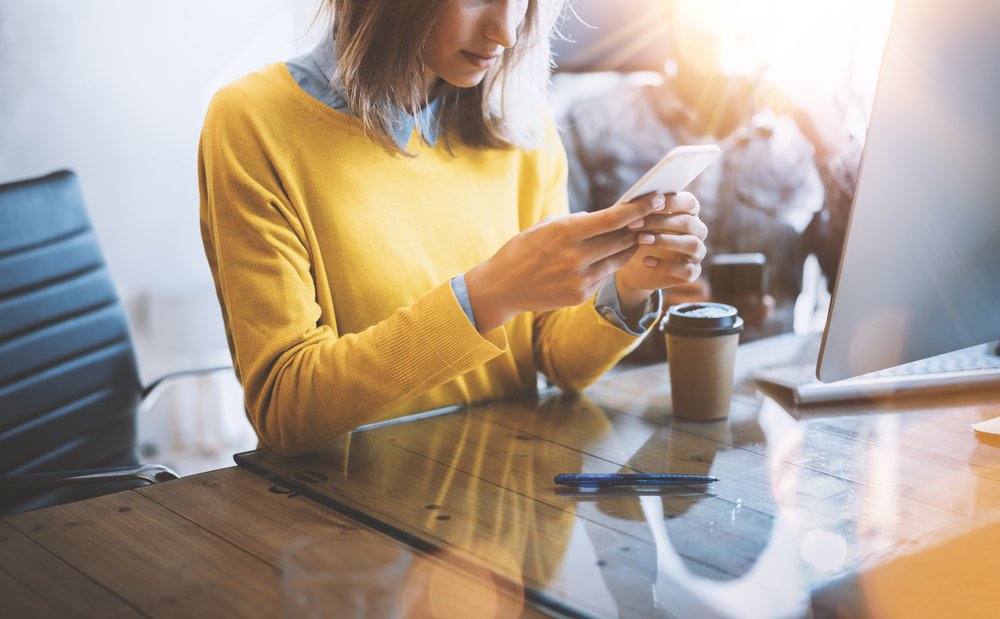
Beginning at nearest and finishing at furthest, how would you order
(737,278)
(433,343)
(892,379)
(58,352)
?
(433,343) < (892,379) < (58,352) < (737,278)

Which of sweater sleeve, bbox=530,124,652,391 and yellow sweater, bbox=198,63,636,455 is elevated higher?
yellow sweater, bbox=198,63,636,455

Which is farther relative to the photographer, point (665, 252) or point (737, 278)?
point (737, 278)

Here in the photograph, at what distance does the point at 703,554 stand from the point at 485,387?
556mm

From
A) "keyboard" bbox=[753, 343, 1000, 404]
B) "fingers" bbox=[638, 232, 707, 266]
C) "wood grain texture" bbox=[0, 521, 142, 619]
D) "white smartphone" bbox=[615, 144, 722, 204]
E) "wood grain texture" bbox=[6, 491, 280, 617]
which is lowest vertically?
"keyboard" bbox=[753, 343, 1000, 404]

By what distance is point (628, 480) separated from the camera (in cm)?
66

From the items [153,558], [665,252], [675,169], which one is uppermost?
[675,169]

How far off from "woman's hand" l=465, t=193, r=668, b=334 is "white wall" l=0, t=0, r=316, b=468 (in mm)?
1893

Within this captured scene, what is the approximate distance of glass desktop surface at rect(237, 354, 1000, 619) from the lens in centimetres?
50

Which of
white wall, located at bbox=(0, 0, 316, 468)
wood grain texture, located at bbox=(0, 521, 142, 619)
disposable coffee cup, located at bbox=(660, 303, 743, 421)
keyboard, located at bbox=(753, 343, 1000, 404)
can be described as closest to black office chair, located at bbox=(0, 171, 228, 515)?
wood grain texture, located at bbox=(0, 521, 142, 619)

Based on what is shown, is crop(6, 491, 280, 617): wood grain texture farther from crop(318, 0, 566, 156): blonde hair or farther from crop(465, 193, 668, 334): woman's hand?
crop(318, 0, 566, 156): blonde hair

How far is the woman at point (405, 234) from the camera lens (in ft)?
2.40

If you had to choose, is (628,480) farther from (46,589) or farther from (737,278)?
(737,278)

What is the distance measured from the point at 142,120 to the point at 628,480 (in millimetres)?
2469

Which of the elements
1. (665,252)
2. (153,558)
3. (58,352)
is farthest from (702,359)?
(58,352)
